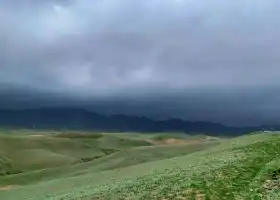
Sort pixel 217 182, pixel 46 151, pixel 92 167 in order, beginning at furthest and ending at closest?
pixel 46 151
pixel 92 167
pixel 217 182

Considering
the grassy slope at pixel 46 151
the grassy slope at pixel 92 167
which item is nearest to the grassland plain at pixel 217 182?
the grassy slope at pixel 92 167

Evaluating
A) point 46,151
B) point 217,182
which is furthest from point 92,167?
point 46,151

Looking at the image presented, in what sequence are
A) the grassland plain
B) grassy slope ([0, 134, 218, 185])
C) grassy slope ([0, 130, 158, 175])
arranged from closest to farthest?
the grassland plain, grassy slope ([0, 134, 218, 185]), grassy slope ([0, 130, 158, 175])

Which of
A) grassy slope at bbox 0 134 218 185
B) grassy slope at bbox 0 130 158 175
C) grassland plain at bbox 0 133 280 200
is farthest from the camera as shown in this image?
grassy slope at bbox 0 130 158 175

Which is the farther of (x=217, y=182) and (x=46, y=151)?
(x=46, y=151)

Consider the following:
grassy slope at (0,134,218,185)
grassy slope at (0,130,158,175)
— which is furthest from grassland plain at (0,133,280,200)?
grassy slope at (0,130,158,175)

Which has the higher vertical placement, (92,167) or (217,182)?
(217,182)

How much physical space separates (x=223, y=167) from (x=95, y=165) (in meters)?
40.9

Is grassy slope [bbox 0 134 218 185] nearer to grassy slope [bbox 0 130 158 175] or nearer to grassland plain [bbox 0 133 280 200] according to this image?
grassland plain [bbox 0 133 280 200]

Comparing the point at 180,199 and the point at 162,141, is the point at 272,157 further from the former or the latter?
the point at 162,141

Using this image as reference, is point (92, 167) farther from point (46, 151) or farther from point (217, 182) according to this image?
point (46, 151)

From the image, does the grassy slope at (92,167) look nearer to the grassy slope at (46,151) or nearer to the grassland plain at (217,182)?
the grassland plain at (217,182)

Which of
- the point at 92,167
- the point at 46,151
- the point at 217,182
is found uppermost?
the point at 46,151

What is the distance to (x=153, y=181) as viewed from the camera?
136 ft
